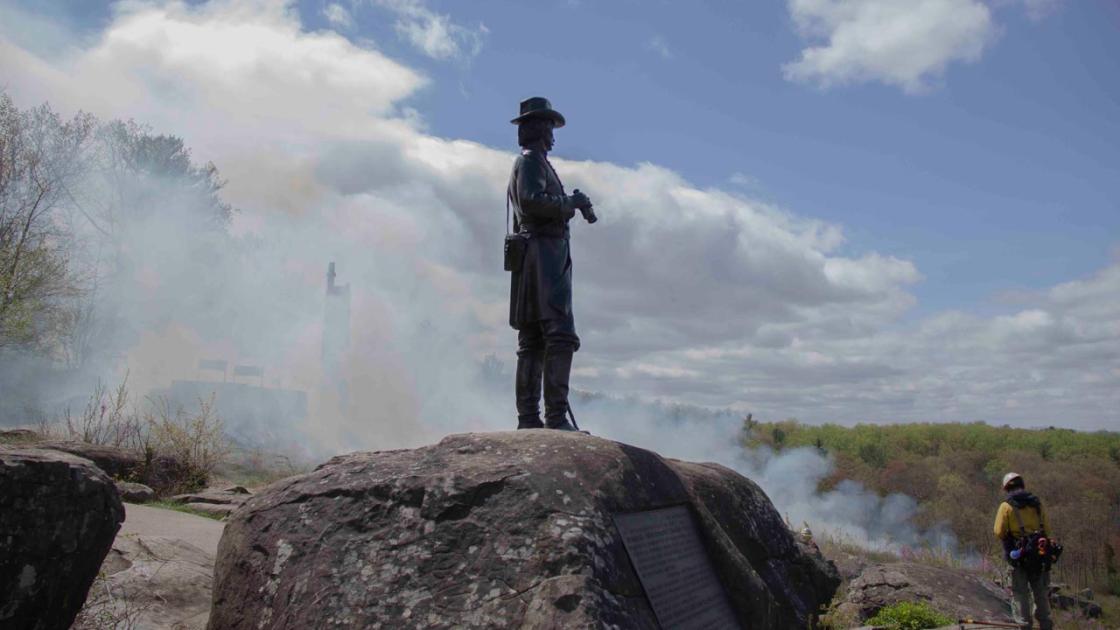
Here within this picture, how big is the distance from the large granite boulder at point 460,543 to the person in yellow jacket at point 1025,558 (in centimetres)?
459

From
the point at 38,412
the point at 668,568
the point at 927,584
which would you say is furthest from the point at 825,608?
the point at 38,412

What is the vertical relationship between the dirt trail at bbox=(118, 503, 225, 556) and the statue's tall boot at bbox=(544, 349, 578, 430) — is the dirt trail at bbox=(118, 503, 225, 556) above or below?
below

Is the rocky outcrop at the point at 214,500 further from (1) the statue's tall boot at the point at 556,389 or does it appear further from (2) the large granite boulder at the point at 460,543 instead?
(2) the large granite boulder at the point at 460,543

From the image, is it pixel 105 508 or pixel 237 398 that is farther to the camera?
pixel 237 398

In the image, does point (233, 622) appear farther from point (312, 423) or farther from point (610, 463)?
point (312, 423)

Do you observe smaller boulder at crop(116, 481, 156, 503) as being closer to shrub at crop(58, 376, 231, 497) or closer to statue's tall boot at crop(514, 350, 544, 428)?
shrub at crop(58, 376, 231, 497)

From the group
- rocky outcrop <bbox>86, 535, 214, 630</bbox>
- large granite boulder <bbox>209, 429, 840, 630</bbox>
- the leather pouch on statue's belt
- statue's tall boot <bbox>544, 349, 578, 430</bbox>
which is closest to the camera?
large granite boulder <bbox>209, 429, 840, 630</bbox>

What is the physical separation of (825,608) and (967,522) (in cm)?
2488

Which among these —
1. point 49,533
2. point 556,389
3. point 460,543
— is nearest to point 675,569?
point 460,543

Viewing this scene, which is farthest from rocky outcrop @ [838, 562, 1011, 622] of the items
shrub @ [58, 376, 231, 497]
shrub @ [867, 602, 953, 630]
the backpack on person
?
shrub @ [58, 376, 231, 497]

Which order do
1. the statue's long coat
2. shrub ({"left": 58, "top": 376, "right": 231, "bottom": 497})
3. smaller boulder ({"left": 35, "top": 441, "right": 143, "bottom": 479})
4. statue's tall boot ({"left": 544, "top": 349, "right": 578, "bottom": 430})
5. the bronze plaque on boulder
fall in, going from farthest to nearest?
shrub ({"left": 58, "top": 376, "right": 231, "bottom": 497})
smaller boulder ({"left": 35, "top": 441, "right": 143, "bottom": 479})
the statue's long coat
statue's tall boot ({"left": 544, "top": 349, "right": 578, "bottom": 430})
the bronze plaque on boulder

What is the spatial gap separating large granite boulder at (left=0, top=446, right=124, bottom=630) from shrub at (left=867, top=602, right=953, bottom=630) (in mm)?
6921

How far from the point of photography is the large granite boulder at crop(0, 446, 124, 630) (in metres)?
4.21

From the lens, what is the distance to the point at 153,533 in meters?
7.76
